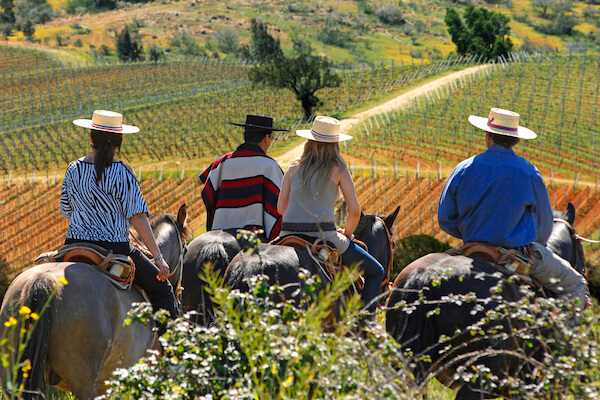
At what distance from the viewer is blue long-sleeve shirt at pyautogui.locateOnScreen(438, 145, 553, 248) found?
4879 mm

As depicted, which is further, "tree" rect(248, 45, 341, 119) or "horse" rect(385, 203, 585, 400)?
"tree" rect(248, 45, 341, 119)

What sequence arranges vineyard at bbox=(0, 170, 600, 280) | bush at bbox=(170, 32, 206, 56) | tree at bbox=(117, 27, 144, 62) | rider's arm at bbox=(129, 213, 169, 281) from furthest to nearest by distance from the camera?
bush at bbox=(170, 32, 206, 56), tree at bbox=(117, 27, 144, 62), vineyard at bbox=(0, 170, 600, 280), rider's arm at bbox=(129, 213, 169, 281)

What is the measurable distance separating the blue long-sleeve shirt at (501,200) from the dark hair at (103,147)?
238 centimetres

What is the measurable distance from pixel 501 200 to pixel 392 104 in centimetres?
3924

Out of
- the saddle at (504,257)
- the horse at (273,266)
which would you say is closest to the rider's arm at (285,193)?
the horse at (273,266)

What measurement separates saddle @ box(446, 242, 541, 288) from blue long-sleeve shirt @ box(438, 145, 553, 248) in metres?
0.06

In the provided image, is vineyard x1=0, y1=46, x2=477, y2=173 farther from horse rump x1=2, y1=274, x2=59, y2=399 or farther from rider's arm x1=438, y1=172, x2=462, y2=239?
horse rump x1=2, y1=274, x2=59, y2=399

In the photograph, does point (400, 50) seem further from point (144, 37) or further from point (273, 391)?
point (273, 391)

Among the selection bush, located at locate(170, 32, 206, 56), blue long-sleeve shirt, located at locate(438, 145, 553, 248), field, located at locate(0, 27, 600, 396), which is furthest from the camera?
bush, located at locate(170, 32, 206, 56)

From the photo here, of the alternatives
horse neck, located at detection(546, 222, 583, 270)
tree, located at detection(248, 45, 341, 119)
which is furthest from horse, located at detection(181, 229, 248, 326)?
tree, located at detection(248, 45, 341, 119)

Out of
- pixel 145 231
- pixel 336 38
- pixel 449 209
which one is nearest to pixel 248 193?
pixel 145 231

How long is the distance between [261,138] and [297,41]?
93897mm

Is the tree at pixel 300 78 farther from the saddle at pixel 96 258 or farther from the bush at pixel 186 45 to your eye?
the bush at pixel 186 45

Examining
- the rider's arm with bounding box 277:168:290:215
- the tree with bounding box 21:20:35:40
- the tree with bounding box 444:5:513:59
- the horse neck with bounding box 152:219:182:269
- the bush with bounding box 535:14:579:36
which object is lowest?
the tree with bounding box 21:20:35:40
